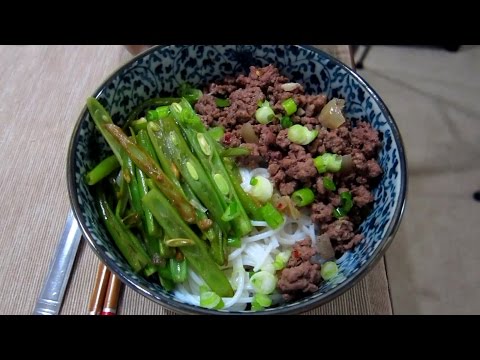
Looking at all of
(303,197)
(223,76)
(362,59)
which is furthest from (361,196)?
(362,59)

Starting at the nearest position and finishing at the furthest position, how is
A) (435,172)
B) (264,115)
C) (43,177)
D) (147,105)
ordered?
(264,115) < (147,105) < (43,177) < (435,172)

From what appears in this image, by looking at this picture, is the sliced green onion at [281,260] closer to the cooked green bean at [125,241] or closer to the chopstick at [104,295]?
the cooked green bean at [125,241]

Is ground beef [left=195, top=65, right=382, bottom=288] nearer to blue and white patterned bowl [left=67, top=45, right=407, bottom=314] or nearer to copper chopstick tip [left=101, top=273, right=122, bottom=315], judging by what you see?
blue and white patterned bowl [left=67, top=45, right=407, bottom=314]

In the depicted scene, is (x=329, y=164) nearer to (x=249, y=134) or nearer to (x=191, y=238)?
(x=249, y=134)

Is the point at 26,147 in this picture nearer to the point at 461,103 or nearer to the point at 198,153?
the point at 198,153

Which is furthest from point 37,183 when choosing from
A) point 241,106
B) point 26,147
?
point 241,106

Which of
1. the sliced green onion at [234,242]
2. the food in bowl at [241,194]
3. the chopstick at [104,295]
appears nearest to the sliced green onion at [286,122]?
the food in bowl at [241,194]
